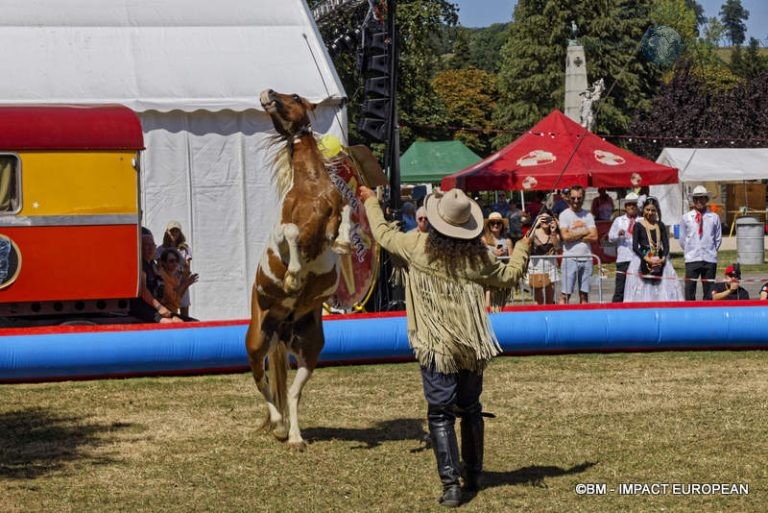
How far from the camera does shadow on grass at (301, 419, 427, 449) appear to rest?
32.3ft

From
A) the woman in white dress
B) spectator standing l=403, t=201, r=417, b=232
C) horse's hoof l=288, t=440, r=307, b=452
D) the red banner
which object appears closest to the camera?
horse's hoof l=288, t=440, r=307, b=452

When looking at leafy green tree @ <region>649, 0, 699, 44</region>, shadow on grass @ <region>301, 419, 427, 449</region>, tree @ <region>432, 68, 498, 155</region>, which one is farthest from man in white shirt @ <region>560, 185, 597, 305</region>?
leafy green tree @ <region>649, 0, 699, 44</region>

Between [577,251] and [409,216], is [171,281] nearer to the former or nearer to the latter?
[577,251]

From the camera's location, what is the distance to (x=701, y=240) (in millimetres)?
18078

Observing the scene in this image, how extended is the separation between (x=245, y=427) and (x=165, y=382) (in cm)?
271

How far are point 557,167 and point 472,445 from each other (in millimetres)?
16710

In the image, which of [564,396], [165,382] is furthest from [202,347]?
[564,396]

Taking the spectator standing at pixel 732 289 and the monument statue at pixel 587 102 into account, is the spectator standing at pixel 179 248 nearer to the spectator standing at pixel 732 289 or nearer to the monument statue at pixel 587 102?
the spectator standing at pixel 732 289

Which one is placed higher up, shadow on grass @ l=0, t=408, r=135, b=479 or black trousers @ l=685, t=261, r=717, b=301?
black trousers @ l=685, t=261, r=717, b=301

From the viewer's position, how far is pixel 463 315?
25.8ft

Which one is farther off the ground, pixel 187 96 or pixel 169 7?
pixel 169 7

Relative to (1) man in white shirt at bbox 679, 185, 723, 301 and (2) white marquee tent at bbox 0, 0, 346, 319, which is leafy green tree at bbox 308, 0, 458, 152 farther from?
(1) man in white shirt at bbox 679, 185, 723, 301

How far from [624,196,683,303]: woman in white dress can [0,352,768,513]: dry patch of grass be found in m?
Result: 3.01

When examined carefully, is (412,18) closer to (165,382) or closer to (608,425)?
(165,382)
